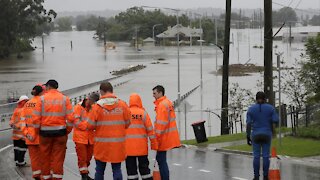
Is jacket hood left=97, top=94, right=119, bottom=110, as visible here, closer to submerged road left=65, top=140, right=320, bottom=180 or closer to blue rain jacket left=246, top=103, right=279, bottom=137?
blue rain jacket left=246, top=103, right=279, bottom=137

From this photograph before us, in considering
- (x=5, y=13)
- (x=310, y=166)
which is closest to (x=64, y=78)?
(x=5, y=13)

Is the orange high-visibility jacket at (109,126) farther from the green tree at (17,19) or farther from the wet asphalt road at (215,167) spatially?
the green tree at (17,19)

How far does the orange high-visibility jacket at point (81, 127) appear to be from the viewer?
1190 cm

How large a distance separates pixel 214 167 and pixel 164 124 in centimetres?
480

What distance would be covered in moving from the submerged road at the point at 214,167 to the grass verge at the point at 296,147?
1078mm

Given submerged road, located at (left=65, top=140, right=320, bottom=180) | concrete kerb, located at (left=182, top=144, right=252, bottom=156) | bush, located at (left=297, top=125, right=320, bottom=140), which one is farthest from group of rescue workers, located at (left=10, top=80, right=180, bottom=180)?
bush, located at (left=297, top=125, right=320, bottom=140)

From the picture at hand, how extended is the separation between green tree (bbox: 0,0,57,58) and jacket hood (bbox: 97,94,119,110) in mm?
121539

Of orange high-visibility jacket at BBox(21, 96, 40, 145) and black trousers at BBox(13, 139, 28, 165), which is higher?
orange high-visibility jacket at BBox(21, 96, 40, 145)

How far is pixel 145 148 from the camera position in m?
11.1

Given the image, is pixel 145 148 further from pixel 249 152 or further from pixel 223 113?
pixel 223 113

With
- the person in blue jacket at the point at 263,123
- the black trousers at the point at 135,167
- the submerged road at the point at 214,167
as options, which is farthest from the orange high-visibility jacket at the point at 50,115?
the person in blue jacket at the point at 263,123

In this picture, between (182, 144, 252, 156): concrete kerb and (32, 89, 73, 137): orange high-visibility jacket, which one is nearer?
(32, 89, 73, 137): orange high-visibility jacket

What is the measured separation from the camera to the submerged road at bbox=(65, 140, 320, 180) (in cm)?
1418

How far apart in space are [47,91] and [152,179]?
229cm
